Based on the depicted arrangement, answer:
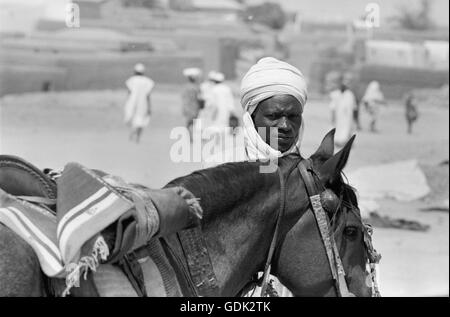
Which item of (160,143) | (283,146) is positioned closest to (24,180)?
(283,146)

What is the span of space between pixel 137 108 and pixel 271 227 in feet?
28.8

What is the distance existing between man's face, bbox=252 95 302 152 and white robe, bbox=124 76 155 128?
7940 mm

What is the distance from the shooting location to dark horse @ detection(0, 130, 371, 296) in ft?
8.54

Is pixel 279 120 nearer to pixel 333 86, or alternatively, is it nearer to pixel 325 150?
pixel 325 150

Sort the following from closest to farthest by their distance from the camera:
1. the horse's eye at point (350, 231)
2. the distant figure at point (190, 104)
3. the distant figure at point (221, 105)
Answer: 1. the horse's eye at point (350, 231)
2. the distant figure at point (221, 105)
3. the distant figure at point (190, 104)

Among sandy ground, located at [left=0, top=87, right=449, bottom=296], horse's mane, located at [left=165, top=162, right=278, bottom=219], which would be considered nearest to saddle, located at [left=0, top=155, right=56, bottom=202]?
horse's mane, located at [left=165, top=162, right=278, bottom=219]

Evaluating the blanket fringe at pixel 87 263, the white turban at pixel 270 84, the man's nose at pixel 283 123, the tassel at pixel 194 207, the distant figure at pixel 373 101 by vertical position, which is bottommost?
the distant figure at pixel 373 101

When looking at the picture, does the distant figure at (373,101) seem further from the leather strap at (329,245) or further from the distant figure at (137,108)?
the leather strap at (329,245)

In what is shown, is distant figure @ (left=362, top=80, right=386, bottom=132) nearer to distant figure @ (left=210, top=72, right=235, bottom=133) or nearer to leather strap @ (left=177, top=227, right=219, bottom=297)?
distant figure @ (left=210, top=72, right=235, bottom=133)

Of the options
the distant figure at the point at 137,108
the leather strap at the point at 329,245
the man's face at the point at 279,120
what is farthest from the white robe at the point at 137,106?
the leather strap at the point at 329,245

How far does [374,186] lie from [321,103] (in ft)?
6.77

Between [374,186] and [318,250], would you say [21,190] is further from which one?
[374,186]

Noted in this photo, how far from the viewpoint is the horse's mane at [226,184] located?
8.34 feet

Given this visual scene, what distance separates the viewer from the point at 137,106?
11422 millimetres
